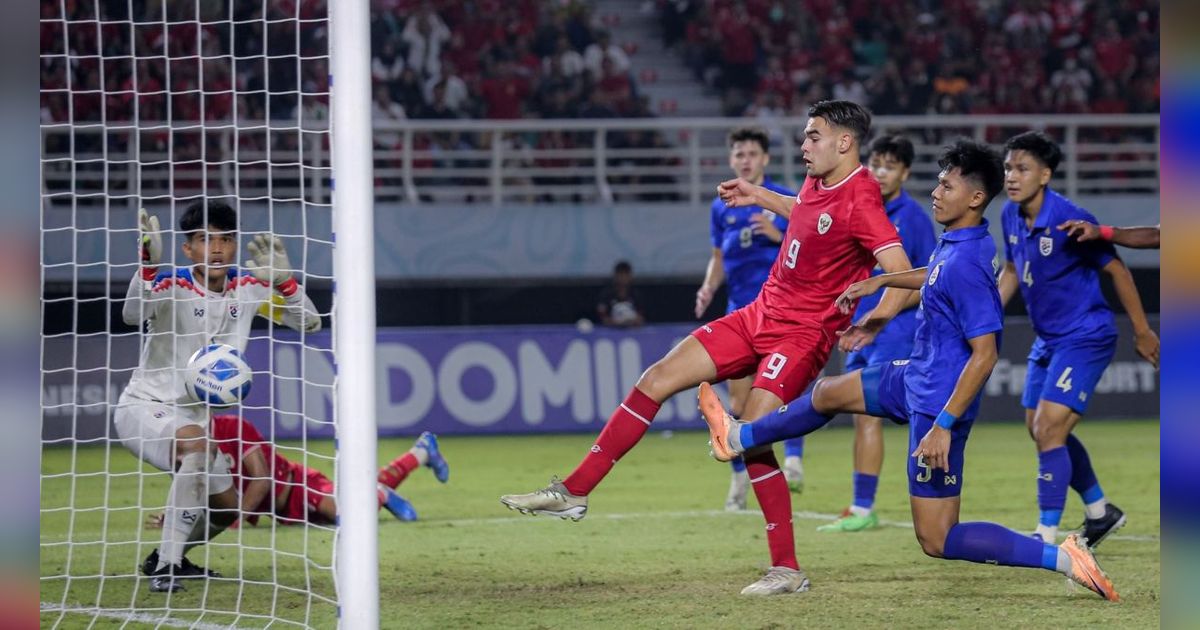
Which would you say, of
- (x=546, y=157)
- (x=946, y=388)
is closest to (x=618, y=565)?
(x=946, y=388)

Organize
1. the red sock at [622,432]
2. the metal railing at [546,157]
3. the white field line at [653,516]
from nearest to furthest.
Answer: the red sock at [622,432] < the white field line at [653,516] < the metal railing at [546,157]

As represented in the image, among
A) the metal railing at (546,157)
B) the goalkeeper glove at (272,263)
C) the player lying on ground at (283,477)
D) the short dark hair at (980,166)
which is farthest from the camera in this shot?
the metal railing at (546,157)

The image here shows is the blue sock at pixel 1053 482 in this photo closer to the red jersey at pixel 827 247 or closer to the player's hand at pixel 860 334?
the red jersey at pixel 827 247

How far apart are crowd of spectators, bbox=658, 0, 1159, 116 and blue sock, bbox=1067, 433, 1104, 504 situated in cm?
1319

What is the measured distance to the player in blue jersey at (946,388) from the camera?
5375mm

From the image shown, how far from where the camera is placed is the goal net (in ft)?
19.5

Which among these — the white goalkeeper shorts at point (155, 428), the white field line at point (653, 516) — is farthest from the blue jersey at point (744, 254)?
the white goalkeeper shorts at point (155, 428)

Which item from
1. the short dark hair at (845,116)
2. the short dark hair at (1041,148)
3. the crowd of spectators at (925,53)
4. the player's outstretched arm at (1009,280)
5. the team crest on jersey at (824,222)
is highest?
the crowd of spectators at (925,53)

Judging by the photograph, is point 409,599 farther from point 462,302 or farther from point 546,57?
point 546,57

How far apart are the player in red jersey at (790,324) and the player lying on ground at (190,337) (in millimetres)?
1681

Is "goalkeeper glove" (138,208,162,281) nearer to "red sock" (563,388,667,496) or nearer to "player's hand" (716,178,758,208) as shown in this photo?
"red sock" (563,388,667,496)

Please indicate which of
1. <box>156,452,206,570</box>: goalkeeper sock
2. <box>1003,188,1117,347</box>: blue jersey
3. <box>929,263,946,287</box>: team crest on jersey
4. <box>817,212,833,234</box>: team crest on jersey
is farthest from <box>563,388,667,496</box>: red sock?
<box>1003,188,1117,347</box>: blue jersey

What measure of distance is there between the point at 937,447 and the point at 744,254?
13.1 ft

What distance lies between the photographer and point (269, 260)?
638 cm
